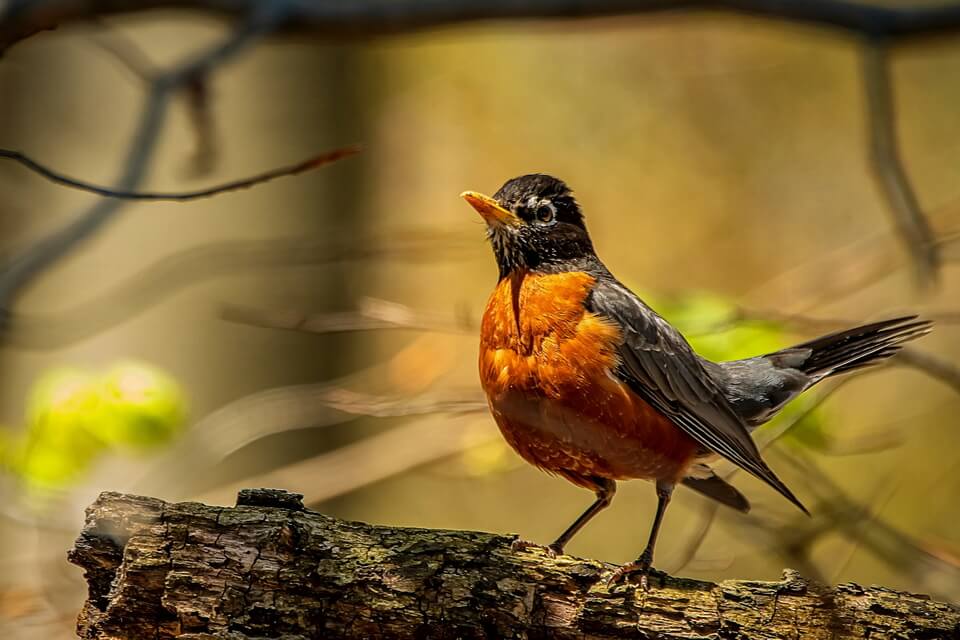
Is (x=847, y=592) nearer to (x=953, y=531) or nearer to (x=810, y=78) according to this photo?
(x=953, y=531)

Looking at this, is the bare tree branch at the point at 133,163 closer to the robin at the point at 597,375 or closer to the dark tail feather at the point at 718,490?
the robin at the point at 597,375

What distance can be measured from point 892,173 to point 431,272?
602cm

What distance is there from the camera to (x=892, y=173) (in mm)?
3871

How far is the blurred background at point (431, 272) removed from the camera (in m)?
4.41

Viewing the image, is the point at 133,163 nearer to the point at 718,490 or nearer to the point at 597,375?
the point at 597,375

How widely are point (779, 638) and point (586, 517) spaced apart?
45.8 inches

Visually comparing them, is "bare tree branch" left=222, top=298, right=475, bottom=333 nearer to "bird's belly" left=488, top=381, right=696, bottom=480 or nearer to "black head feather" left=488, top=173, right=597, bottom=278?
"black head feather" left=488, top=173, right=597, bottom=278

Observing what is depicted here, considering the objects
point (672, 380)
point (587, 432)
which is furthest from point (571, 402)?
point (672, 380)

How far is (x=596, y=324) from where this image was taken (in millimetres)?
3602

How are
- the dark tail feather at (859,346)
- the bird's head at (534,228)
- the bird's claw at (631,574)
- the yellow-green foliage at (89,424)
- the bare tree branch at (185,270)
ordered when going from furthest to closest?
the bare tree branch at (185,270) → the yellow-green foliage at (89,424) → the dark tail feather at (859,346) → the bird's head at (534,228) → the bird's claw at (631,574)

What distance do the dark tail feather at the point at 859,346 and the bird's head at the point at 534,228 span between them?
1.05 meters

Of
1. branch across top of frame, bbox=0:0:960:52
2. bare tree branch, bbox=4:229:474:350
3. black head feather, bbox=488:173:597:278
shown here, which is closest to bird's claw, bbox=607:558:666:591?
black head feather, bbox=488:173:597:278

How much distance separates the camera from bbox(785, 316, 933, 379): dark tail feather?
4102 millimetres

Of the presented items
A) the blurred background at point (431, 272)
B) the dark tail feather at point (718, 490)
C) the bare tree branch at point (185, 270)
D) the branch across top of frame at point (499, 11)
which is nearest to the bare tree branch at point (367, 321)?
the blurred background at point (431, 272)
